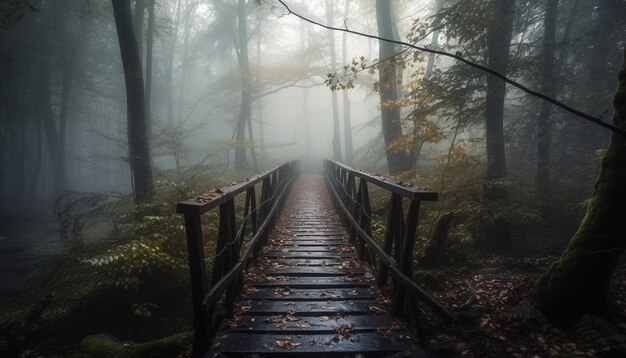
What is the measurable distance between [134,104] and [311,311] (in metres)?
8.32

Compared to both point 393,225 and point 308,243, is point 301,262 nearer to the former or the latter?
point 308,243

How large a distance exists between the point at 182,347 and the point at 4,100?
24222 millimetres

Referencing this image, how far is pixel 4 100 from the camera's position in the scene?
64.4 feet

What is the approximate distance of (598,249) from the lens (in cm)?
369

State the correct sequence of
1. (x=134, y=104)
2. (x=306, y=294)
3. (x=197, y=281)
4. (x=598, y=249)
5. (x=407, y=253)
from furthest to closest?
(x=134, y=104) < (x=306, y=294) < (x=598, y=249) < (x=407, y=253) < (x=197, y=281)

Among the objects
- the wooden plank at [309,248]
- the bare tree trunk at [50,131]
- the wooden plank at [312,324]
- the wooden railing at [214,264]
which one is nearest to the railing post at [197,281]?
the wooden railing at [214,264]

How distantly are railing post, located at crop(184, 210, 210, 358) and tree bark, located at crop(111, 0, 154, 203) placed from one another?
686 centimetres

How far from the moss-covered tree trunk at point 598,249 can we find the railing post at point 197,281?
3925 millimetres

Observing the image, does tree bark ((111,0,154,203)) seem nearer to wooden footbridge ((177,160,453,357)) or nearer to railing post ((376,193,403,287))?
wooden footbridge ((177,160,453,357))

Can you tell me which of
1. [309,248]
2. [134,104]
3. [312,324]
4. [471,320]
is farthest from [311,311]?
[134,104]

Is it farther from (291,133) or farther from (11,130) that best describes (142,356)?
(291,133)

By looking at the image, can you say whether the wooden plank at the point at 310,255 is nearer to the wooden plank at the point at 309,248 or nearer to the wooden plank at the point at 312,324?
the wooden plank at the point at 309,248

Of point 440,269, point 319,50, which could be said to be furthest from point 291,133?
point 440,269

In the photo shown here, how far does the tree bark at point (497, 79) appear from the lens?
315 inches
